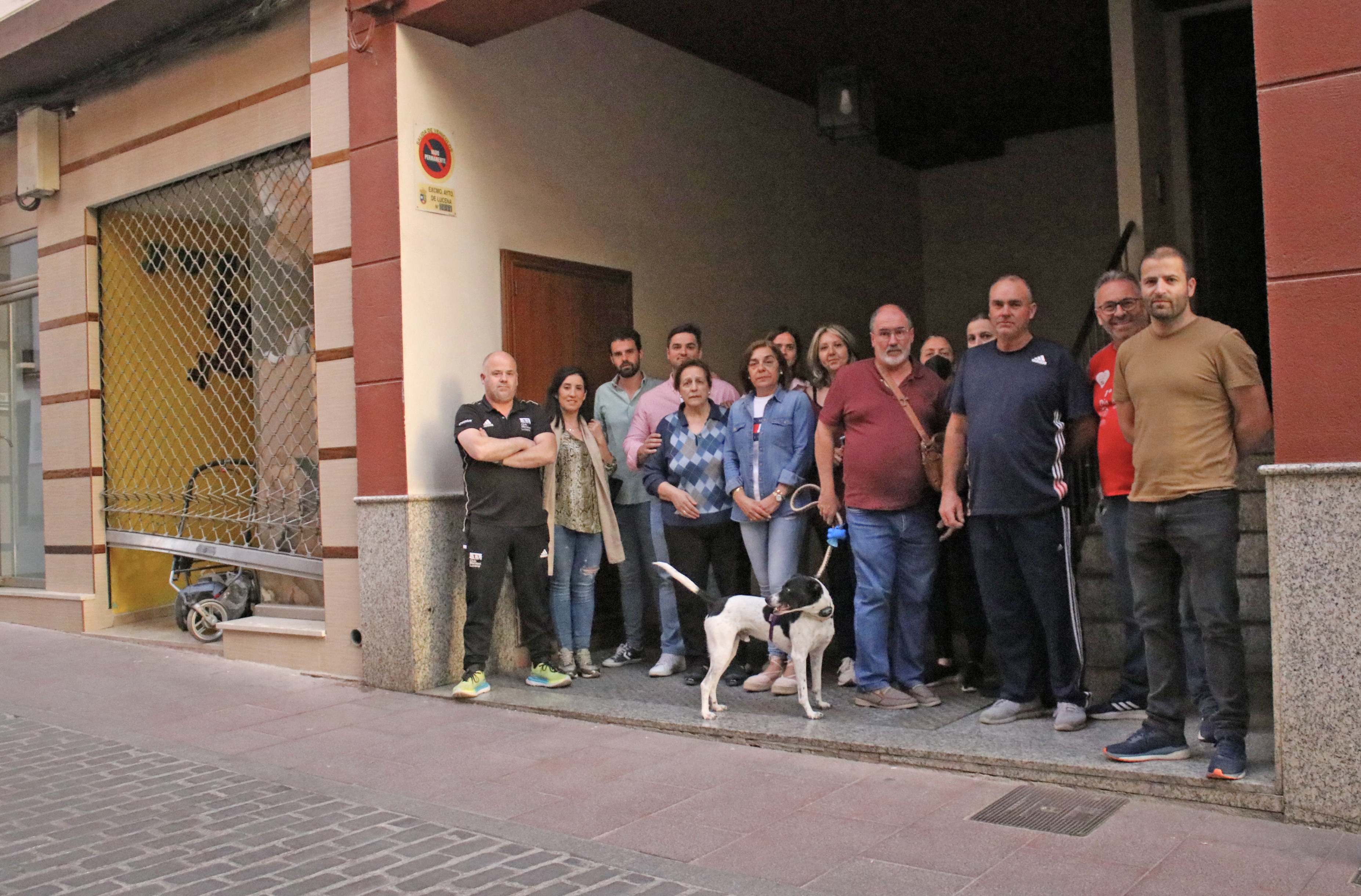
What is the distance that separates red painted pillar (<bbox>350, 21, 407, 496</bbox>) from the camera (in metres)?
6.84

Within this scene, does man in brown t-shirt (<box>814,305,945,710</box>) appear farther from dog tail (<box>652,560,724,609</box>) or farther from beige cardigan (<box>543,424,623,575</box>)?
beige cardigan (<box>543,424,623,575</box>)

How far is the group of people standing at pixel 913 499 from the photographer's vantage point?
13.8 feet

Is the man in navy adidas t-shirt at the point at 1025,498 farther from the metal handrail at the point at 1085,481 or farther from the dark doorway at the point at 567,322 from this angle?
the dark doorway at the point at 567,322

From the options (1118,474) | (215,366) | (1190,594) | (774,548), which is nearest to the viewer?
(1190,594)

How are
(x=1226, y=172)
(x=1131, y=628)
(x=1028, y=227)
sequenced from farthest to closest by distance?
(x=1028, y=227)
(x=1226, y=172)
(x=1131, y=628)

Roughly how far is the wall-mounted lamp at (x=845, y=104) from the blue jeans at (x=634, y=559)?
3646 mm

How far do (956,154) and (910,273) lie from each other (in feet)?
4.77

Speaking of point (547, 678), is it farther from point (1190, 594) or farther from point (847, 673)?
point (1190, 594)

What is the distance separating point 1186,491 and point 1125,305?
115 centimetres

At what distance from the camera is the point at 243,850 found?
407cm

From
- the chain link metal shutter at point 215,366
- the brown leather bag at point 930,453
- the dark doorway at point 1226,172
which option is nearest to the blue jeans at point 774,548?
the brown leather bag at point 930,453

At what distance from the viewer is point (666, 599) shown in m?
6.81

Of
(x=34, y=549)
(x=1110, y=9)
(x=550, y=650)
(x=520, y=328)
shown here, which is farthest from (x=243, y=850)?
(x=1110, y=9)

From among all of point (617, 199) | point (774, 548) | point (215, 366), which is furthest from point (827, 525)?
point (215, 366)
